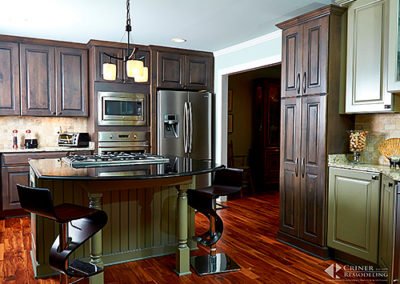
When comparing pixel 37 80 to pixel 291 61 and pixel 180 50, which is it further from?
pixel 291 61

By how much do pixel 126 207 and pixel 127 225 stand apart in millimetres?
167

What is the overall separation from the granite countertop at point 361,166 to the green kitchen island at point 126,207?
1135 mm

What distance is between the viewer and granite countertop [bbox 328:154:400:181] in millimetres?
2570

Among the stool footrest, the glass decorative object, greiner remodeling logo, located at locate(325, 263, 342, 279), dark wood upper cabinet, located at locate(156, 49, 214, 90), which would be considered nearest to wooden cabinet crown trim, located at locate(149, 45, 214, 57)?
dark wood upper cabinet, located at locate(156, 49, 214, 90)

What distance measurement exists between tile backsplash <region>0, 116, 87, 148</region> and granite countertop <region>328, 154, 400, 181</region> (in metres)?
3.84

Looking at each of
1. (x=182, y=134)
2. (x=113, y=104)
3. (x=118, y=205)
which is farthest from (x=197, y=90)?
(x=118, y=205)

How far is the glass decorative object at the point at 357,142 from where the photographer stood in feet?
10.3

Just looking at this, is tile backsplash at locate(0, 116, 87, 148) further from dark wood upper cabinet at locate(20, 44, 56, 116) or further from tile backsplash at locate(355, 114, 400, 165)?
tile backsplash at locate(355, 114, 400, 165)

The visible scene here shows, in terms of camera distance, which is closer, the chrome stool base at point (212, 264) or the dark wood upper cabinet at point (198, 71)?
the chrome stool base at point (212, 264)

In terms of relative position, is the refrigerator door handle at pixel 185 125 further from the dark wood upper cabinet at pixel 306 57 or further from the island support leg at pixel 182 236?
the island support leg at pixel 182 236

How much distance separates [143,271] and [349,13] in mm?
2961

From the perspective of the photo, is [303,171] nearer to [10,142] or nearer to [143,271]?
[143,271]

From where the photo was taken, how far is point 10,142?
16.4 ft

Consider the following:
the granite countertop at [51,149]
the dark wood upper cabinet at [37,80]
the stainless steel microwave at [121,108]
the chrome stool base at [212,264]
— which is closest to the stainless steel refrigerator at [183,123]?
the stainless steel microwave at [121,108]
